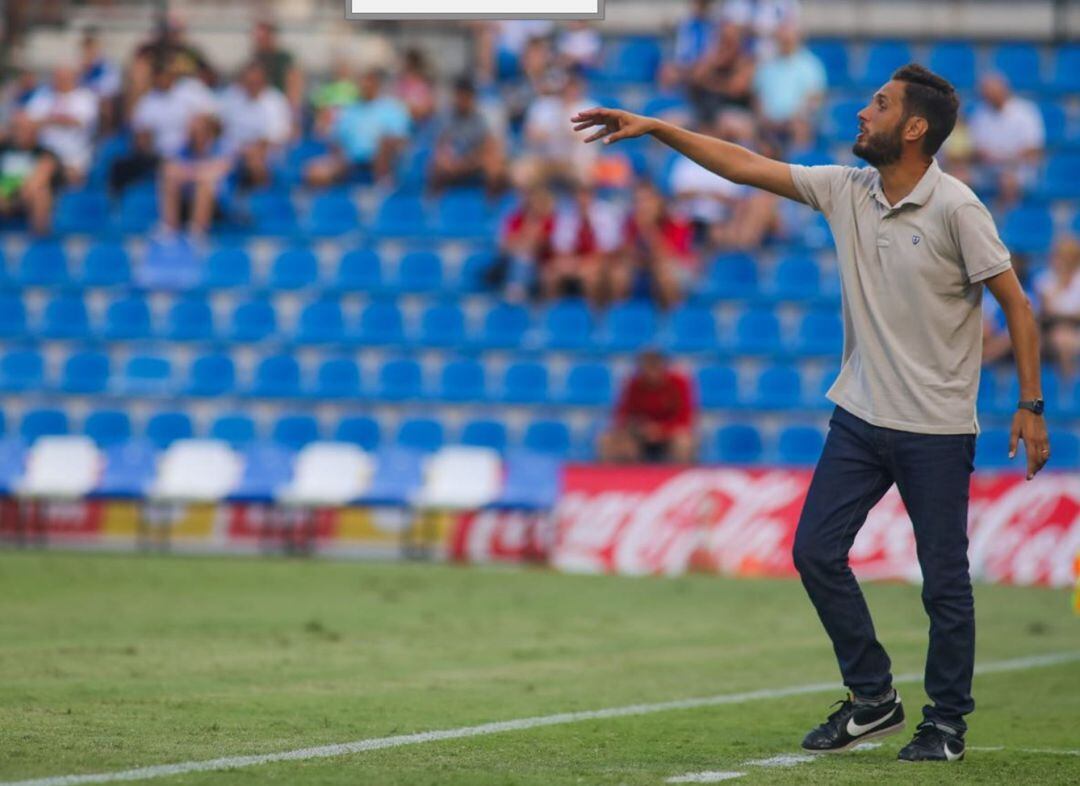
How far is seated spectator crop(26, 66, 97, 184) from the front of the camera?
2344cm

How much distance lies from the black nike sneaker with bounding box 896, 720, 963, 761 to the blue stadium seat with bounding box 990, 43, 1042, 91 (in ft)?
58.6

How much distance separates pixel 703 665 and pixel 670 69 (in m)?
14.1

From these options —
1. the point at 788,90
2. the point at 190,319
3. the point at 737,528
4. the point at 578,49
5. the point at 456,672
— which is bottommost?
the point at 456,672

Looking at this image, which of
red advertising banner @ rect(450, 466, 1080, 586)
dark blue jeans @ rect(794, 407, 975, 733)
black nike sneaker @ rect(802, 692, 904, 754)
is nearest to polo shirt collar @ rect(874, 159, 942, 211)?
dark blue jeans @ rect(794, 407, 975, 733)

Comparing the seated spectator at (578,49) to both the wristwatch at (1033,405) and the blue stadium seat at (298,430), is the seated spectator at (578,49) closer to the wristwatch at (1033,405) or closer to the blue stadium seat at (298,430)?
the blue stadium seat at (298,430)

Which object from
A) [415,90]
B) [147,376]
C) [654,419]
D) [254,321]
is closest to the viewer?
[654,419]

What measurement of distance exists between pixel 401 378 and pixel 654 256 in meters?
3.02

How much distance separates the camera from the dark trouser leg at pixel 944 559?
23.1ft

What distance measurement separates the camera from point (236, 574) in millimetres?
16125

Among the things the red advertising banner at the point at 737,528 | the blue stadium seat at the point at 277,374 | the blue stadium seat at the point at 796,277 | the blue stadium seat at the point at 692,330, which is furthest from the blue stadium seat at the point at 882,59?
the blue stadium seat at the point at 277,374

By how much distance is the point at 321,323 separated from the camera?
2130 cm

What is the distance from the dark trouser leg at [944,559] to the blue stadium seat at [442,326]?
14.0 m

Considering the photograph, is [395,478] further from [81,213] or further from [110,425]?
[81,213]

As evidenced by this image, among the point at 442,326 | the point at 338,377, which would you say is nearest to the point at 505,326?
the point at 442,326
